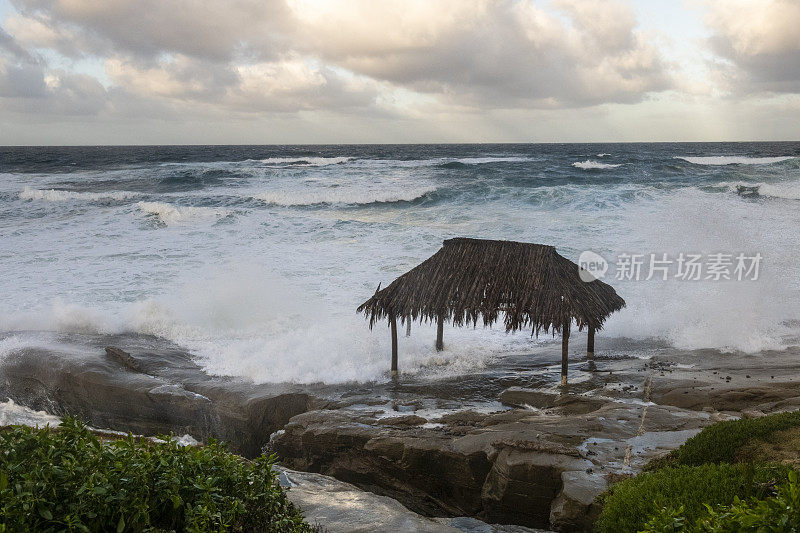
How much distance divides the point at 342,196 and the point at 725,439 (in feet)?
125

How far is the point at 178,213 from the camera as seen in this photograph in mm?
37625

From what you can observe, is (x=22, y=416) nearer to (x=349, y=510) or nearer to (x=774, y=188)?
(x=349, y=510)

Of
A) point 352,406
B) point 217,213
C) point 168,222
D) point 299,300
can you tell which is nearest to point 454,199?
point 217,213

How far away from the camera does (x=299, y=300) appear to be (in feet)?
68.2

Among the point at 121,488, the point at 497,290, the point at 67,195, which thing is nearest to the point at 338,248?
the point at 497,290

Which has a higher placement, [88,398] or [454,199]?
[454,199]

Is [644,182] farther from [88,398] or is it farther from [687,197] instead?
[88,398]

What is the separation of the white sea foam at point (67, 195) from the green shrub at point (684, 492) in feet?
144

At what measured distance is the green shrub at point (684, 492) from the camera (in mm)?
5027

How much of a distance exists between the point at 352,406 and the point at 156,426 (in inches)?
150

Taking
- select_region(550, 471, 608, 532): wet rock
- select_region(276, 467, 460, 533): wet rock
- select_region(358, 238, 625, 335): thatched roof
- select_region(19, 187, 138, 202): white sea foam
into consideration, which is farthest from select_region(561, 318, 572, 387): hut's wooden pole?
select_region(19, 187, 138, 202): white sea foam

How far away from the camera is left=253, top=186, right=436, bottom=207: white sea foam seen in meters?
42.1

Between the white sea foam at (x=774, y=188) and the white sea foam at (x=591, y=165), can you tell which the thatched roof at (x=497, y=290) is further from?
the white sea foam at (x=591, y=165)

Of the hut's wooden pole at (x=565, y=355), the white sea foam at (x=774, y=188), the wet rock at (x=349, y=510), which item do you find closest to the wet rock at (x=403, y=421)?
the wet rock at (x=349, y=510)
